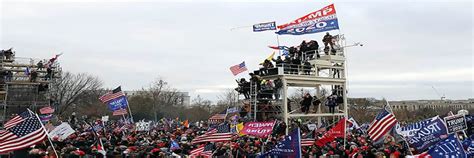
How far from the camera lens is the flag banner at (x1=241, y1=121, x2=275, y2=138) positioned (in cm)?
1470

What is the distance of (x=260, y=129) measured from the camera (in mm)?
15070

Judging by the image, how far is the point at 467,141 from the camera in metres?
13.5

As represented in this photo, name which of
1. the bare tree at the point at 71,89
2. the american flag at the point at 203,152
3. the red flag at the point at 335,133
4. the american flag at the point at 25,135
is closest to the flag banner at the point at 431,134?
the red flag at the point at 335,133

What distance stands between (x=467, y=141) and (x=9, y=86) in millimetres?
33523

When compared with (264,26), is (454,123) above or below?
below

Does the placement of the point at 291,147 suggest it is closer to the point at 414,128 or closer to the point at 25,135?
the point at 414,128

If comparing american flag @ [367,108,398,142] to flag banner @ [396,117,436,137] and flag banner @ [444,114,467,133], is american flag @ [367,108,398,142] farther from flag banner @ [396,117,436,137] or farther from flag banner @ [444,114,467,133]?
flag banner @ [444,114,467,133]

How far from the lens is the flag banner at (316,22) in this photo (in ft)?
78.5

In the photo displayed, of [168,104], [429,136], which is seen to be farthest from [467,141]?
[168,104]

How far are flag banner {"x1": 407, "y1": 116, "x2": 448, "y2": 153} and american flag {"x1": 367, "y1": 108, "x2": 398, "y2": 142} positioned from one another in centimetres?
94

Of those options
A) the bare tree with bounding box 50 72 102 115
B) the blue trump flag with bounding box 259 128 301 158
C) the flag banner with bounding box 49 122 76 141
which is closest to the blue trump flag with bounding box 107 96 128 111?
the flag banner with bounding box 49 122 76 141

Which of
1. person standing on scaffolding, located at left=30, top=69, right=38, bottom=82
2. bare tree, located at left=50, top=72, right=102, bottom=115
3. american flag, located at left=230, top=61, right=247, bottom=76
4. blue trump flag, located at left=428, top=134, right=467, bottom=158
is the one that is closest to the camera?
blue trump flag, located at left=428, top=134, right=467, bottom=158

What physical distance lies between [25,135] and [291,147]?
645 centimetres

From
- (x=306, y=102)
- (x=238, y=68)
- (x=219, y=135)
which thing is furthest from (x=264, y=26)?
(x=219, y=135)
